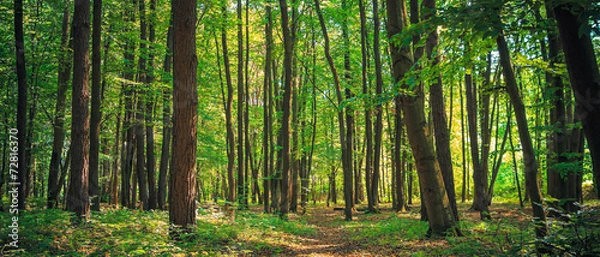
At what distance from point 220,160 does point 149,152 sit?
13088mm

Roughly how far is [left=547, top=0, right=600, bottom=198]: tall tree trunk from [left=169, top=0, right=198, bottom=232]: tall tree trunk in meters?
5.81

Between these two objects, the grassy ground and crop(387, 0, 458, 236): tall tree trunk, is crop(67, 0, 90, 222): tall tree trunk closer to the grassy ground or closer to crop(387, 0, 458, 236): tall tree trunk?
the grassy ground

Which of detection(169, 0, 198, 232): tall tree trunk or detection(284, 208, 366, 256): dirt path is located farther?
detection(284, 208, 366, 256): dirt path

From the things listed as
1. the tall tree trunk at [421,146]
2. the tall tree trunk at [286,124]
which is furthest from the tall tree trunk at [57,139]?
the tall tree trunk at [421,146]

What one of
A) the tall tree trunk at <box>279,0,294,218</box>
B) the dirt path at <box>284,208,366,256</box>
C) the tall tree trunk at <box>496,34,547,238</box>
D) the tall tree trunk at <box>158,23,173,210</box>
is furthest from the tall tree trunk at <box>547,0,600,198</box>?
the tall tree trunk at <box>158,23,173,210</box>

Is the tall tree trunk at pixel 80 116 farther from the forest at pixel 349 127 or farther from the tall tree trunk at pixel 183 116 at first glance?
Result: the tall tree trunk at pixel 183 116

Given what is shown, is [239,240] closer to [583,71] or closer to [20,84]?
[20,84]

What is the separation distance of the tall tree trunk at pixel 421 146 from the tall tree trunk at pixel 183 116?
4108 millimetres

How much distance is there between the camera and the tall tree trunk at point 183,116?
699cm

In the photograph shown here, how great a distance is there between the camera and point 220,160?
2722cm

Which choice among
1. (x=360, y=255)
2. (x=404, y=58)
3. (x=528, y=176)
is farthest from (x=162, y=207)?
(x=528, y=176)

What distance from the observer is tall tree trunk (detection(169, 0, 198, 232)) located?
6.99 metres

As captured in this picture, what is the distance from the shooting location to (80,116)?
886 cm

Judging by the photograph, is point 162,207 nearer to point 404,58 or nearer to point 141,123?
point 141,123
